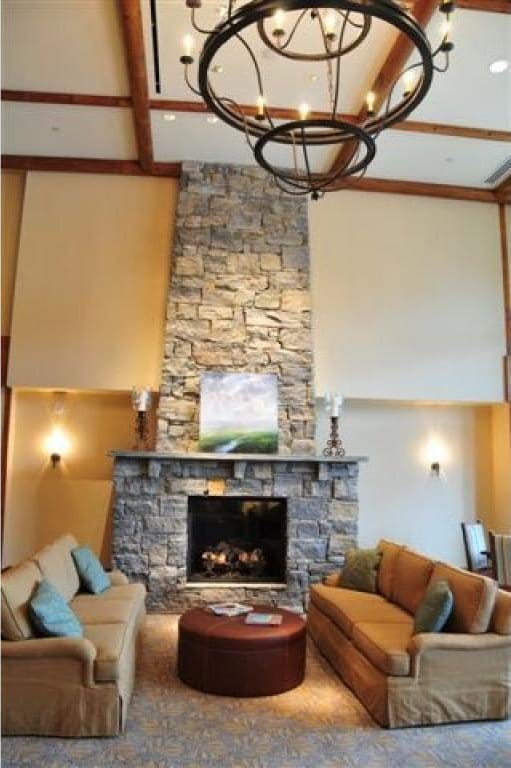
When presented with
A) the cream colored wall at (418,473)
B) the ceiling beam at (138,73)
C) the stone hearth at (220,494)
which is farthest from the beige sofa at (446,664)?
the ceiling beam at (138,73)

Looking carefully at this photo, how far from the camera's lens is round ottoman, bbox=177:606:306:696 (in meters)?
4.09

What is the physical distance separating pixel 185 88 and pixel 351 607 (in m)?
4.99

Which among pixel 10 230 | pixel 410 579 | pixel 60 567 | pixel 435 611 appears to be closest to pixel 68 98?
pixel 10 230

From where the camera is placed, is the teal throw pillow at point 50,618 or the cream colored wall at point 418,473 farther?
the cream colored wall at point 418,473

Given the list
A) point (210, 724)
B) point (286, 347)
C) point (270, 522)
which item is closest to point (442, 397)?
point (286, 347)

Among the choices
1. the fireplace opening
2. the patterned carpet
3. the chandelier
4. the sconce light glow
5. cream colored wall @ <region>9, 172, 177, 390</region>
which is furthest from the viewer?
the sconce light glow

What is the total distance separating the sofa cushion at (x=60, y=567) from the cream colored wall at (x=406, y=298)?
3.61 meters

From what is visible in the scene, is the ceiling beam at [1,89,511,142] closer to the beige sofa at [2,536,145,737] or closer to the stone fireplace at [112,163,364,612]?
the stone fireplace at [112,163,364,612]

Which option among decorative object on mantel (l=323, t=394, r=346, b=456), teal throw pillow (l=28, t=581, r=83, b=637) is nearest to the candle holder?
decorative object on mantel (l=323, t=394, r=346, b=456)

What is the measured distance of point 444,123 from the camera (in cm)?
627

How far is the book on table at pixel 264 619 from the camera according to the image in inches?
173

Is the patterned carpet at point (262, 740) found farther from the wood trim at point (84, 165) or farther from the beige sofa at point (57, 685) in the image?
the wood trim at point (84, 165)

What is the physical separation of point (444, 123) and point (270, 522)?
4.78 meters

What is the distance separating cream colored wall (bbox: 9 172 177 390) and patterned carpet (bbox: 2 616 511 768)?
397 centimetres
